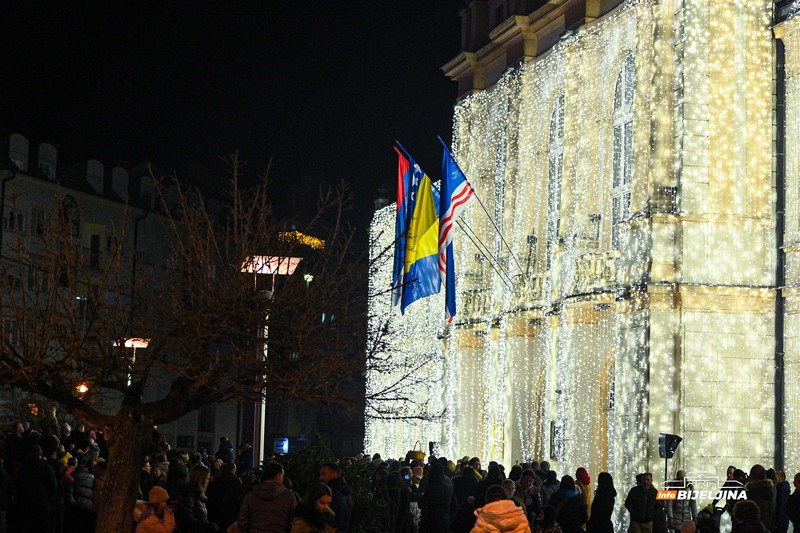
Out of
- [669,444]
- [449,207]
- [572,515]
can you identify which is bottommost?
[572,515]

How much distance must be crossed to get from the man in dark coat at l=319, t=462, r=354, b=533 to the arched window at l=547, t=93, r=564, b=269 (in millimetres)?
21984

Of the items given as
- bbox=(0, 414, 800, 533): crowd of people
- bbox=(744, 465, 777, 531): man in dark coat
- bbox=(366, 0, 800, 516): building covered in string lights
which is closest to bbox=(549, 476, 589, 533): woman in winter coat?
bbox=(0, 414, 800, 533): crowd of people

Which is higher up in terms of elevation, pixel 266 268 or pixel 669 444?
pixel 266 268

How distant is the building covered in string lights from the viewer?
97.8ft

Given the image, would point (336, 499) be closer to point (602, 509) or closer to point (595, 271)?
point (602, 509)

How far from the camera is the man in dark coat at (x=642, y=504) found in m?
21.2

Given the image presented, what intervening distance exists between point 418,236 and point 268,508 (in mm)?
23199

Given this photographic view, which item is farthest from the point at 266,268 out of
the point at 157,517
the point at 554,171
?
the point at 554,171

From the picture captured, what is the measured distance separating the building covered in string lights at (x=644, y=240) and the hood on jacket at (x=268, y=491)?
10870 mm

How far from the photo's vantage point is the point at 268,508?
1377cm

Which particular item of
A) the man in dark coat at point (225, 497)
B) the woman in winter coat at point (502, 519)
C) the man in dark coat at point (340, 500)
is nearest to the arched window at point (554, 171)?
the man in dark coat at point (225, 497)

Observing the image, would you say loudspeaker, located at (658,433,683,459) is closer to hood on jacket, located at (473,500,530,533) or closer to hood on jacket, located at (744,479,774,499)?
hood on jacket, located at (744,479,774,499)

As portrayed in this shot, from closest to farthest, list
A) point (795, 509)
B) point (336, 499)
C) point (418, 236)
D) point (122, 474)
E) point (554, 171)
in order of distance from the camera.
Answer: point (122, 474) → point (336, 499) → point (795, 509) → point (418, 236) → point (554, 171)

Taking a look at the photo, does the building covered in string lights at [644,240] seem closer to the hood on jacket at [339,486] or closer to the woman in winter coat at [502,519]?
the hood on jacket at [339,486]
